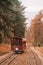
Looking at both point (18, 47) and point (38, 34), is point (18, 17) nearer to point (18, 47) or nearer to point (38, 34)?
point (18, 47)

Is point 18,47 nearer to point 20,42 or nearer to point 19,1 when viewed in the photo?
point 20,42

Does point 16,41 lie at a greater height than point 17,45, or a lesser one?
greater

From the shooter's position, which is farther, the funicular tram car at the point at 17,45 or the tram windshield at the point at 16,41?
the tram windshield at the point at 16,41

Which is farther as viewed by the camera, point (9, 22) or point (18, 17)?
point (18, 17)

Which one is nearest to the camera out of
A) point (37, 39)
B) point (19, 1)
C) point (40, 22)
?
point (19, 1)

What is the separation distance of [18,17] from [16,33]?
15.4 ft

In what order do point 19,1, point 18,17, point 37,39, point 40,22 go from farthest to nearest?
point 40,22 → point 37,39 → point 19,1 → point 18,17

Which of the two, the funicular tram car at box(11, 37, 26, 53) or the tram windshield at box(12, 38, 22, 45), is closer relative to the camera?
the funicular tram car at box(11, 37, 26, 53)

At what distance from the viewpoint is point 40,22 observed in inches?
5399

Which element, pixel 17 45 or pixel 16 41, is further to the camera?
pixel 16 41

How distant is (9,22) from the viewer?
48.5 metres

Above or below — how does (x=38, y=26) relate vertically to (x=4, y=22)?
above

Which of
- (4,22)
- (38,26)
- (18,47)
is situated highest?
(38,26)

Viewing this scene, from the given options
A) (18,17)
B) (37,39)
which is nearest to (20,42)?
(18,17)
